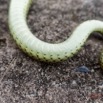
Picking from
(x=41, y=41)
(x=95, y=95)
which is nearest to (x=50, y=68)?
(x=41, y=41)

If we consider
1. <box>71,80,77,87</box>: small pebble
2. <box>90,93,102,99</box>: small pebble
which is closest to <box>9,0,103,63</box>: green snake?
<box>71,80,77,87</box>: small pebble

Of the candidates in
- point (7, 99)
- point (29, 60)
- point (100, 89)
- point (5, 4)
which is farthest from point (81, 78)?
point (5, 4)

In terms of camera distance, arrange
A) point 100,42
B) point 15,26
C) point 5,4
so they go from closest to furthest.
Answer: point 15,26 < point 100,42 < point 5,4

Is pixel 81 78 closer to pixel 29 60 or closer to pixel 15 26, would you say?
pixel 29 60

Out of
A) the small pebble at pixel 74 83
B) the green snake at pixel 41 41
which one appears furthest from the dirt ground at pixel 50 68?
the green snake at pixel 41 41

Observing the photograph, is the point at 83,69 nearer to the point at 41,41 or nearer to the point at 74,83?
the point at 74,83

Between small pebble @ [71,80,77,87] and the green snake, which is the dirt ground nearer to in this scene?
small pebble @ [71,80,77,87]
